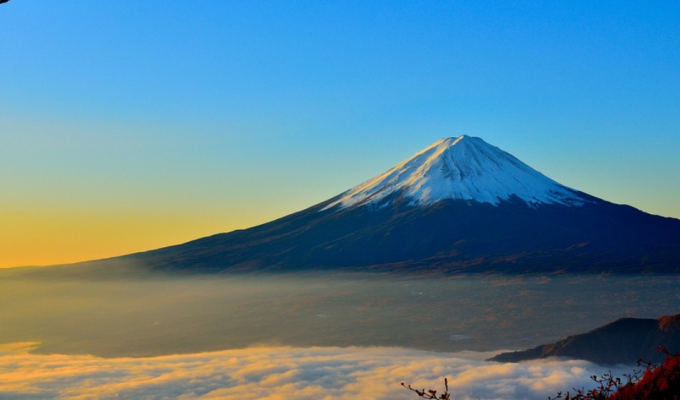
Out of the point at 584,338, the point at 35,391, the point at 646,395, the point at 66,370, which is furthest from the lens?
the point at 66,370

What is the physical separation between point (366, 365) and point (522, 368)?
44600mm

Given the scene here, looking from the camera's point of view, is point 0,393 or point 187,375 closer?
point 0,393

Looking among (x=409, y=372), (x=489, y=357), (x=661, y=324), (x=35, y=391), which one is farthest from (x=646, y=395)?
(x=489, y=357)

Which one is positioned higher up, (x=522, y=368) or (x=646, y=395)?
(x=646, y=395)

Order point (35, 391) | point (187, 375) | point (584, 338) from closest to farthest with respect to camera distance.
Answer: point (584, 338)
point (35, 391)
point (187, 375)

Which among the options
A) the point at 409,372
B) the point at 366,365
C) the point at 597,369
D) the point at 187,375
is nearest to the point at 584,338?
the point at 597,369

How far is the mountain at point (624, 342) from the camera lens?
130 m

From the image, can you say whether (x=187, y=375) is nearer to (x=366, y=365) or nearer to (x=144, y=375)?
(x=144, y=375)

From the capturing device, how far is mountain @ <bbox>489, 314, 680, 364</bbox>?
426ft

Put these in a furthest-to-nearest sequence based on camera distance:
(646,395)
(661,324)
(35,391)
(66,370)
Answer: (66,370) → (35,391) → (661,324) → (646,395)

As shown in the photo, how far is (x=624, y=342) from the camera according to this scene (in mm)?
140875

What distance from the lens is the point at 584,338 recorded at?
486 ft

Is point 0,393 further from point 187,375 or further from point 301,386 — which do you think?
point 301,386

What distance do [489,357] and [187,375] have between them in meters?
76.5
